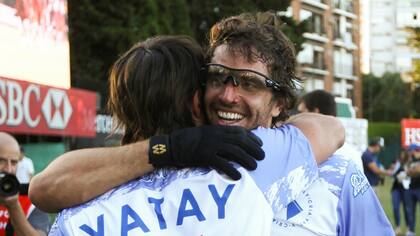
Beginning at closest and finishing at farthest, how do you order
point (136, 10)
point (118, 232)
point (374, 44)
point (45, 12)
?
point (118, 232) < point (45, 12) < point (136, 10) < point (374, 44)

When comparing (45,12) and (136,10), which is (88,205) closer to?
(45,12)

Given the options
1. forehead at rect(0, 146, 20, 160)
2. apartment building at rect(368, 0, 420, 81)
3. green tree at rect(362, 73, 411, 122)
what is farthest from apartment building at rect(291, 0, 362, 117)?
forehead at rect(0, 146, 20, 160)

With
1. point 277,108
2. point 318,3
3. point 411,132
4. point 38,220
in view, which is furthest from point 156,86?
point 318,3

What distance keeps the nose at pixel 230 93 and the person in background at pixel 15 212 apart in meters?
1.61

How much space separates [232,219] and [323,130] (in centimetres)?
60

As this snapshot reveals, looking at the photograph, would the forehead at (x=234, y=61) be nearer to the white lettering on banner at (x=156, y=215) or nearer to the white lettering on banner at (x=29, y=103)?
the white lettering on banner at (x=156, y=215)

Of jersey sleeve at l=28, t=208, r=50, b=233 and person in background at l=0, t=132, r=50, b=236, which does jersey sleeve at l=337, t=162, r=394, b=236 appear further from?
jersey sleeve at l=28, t=208, r=50, b=233

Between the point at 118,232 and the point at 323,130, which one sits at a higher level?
the point at 323,130

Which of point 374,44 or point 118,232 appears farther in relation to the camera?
point 374,44

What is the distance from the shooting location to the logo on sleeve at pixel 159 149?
76.0 inches

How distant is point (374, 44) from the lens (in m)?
79.4

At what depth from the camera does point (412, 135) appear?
33719 mm

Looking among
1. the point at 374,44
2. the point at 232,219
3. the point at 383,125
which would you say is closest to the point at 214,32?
the point at 232,219

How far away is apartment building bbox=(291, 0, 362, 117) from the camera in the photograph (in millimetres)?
55531
